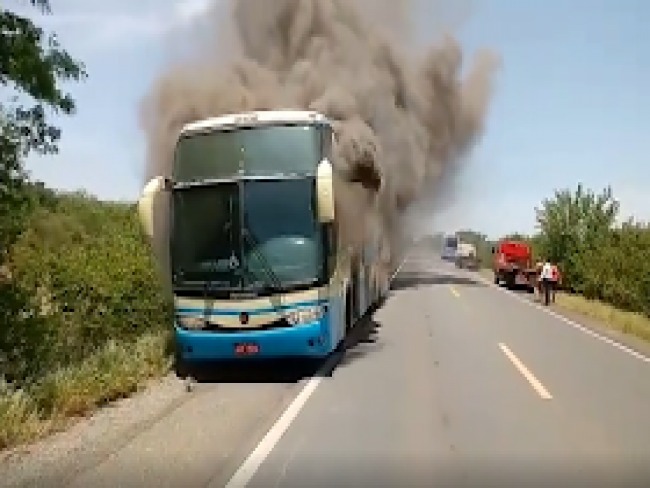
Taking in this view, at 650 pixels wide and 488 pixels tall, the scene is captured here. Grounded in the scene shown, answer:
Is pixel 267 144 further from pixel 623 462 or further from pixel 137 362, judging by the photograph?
Answer: pixel 623 462

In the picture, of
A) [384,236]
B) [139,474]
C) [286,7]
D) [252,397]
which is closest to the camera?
[139,474]

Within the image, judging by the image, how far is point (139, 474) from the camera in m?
6.06

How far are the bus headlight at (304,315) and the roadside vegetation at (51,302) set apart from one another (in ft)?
7.50

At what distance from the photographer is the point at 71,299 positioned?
12719 millimetres

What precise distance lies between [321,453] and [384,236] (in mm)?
18787

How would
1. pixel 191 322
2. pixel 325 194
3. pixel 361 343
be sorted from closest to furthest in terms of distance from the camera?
pixel 325 194 < pixel 191 322 < pixel 361 343

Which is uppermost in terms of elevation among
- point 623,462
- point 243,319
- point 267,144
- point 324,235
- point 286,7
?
point 286,7

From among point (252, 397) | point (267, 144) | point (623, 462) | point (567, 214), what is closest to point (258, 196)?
point (267, 144)

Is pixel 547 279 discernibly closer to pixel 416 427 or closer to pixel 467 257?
pixel 416 427

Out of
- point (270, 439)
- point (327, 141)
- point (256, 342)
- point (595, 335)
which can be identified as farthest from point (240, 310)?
point (595, 335)

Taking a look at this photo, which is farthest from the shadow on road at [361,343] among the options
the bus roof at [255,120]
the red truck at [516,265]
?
the red truck at [516,265]

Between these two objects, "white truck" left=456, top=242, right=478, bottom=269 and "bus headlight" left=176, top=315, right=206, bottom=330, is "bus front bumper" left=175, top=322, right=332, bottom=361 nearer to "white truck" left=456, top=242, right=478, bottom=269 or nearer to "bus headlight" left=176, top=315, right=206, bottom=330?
"bus headlight" left=176, top=315, right=206, bottom=330

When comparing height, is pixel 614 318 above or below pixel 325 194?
below

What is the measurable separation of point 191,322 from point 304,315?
1.58 metres
